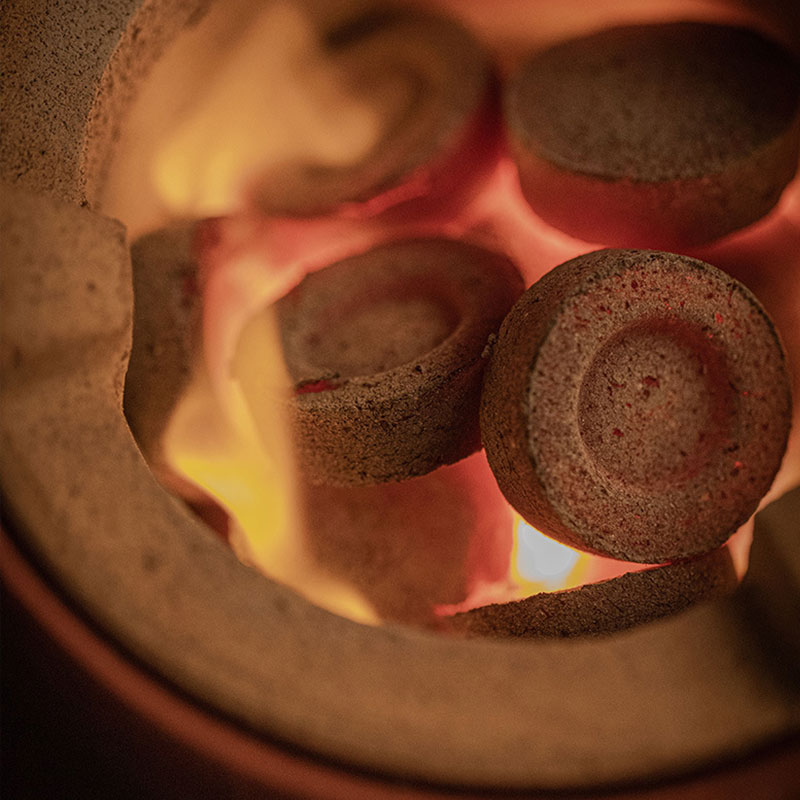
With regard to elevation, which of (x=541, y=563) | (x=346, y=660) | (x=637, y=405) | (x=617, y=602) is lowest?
(x=541, y=563)

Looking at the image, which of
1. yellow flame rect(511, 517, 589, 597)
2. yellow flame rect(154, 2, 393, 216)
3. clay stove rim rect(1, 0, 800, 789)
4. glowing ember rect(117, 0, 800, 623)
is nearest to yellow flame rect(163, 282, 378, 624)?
glowing ember rect(117, 0, 800, 623)

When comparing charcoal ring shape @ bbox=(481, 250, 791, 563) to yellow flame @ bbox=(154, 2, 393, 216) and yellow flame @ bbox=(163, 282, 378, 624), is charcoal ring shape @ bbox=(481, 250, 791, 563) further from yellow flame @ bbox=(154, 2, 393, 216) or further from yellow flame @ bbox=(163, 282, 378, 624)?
yellow flame @ bbox=(154, 2, 393, 216)

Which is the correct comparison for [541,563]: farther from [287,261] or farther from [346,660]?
[287,261]

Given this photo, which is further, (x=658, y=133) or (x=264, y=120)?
(x=264, y=120)

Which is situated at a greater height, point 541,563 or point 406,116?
point 406,116

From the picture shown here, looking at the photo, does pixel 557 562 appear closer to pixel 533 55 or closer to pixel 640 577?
pixel 640 577

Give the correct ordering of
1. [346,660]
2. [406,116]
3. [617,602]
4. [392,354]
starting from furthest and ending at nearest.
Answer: [406,116]
[392,354]
[617,602]
[346,660]

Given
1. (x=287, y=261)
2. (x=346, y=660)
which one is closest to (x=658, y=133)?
(x=287, y=261)
